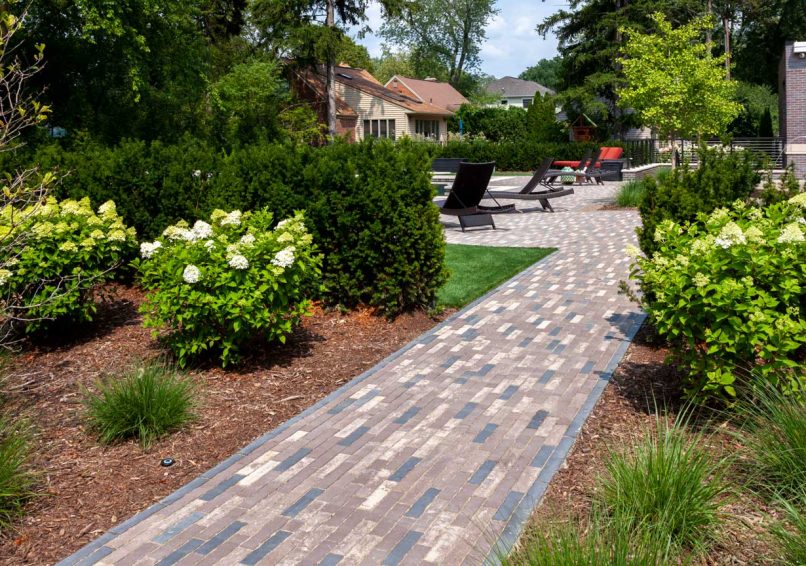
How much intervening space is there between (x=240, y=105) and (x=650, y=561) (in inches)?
1272

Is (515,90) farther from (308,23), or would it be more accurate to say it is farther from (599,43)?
(308,23)

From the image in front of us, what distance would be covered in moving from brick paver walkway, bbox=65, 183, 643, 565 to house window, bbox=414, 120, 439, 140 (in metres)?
47.5

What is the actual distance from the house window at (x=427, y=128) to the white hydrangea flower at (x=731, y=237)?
49443mm

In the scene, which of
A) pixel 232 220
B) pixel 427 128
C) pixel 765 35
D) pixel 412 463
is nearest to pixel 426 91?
pixel 427 128

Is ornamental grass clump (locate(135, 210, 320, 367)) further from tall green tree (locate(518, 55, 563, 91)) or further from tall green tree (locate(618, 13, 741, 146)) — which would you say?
tall green tree (locate(518, 55, 563, 91))

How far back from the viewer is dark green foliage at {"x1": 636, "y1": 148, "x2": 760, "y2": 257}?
661 cm

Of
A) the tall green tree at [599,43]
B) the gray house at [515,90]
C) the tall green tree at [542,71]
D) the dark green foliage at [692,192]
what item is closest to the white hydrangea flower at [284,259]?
the dark green foliage at [692,192]

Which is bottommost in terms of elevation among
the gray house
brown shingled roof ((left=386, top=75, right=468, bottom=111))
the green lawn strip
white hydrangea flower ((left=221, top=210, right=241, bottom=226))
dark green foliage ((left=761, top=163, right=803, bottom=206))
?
the green lawn strip

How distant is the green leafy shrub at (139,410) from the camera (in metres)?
4.71

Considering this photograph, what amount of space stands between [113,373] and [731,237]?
15.2 ft

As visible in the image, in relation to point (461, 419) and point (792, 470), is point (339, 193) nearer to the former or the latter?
point (461, 419)

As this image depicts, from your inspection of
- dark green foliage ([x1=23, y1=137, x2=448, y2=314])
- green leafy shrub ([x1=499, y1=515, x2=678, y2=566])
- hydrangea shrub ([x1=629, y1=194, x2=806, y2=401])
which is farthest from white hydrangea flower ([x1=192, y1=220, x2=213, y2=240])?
green leafy shrub ([x1=499, y1=515, x2=678, y2=566])

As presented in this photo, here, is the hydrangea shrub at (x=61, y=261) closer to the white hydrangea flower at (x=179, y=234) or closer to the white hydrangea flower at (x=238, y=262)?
the white hydrangea flower at (x=179, y=234)

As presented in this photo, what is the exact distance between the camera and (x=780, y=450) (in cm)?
367
